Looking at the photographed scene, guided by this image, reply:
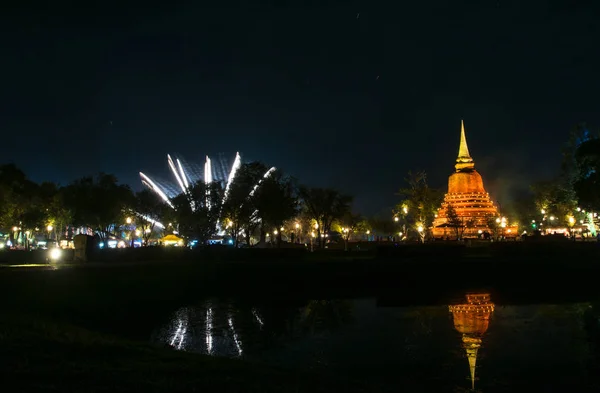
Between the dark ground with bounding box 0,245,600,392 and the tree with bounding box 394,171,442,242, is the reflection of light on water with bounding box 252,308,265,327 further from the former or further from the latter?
the tree with bounding box 394,171,442,242

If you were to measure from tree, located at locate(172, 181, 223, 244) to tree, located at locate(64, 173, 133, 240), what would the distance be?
7718 mm

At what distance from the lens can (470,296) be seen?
2866cm

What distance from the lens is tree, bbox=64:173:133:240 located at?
221ft

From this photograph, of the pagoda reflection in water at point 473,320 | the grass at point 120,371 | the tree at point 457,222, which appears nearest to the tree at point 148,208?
the tree at point 457,222

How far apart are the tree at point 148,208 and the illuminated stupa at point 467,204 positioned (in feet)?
147

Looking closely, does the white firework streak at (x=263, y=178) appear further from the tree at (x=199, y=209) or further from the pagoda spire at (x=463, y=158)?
the pagoda spire at (x=463, y=158)

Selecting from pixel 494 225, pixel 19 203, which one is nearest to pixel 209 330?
pixel 19 203

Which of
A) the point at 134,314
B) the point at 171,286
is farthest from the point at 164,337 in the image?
the point at 171,286

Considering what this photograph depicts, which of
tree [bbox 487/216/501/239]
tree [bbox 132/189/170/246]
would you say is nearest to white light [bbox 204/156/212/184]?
tree [bbox 132/189/170/246]

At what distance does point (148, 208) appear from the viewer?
7988 centimetres

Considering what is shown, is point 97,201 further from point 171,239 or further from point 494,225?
point 494,225

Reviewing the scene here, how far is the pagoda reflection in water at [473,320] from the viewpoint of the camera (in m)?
16.2

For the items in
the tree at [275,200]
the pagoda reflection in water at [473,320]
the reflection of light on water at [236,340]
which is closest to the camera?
the pagoda reflection in water at [473,320]

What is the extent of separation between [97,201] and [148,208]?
42.1 ft
